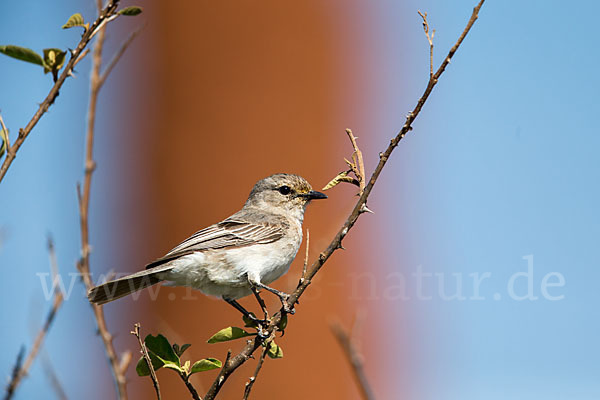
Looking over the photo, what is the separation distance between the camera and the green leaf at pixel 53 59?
2.55 metres

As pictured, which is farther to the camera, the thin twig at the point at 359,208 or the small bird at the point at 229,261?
the small bird at the point at 229,261

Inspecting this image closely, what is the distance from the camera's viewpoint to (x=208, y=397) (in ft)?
7.66

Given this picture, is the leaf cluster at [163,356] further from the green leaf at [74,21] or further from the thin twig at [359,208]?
the green leaf at [74,21]

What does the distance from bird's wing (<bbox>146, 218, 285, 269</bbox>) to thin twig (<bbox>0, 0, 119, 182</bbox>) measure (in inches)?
81.4

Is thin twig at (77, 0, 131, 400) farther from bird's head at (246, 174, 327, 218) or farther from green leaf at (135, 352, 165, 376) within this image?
bird's head at (246, 174, 327, 218)

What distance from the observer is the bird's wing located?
436cm

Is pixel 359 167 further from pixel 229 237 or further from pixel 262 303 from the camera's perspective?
pixel 229 237

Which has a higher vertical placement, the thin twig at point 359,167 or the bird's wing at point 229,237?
the thin twig at point 359,167

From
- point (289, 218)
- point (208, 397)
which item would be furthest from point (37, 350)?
point (289, 218)

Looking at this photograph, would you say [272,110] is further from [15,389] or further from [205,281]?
[15,389]

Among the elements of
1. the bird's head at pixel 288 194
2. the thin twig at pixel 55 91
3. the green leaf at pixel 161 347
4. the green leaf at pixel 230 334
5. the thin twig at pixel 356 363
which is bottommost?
the green leaf at pixel 161 347

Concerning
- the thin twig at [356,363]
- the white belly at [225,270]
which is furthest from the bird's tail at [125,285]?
the thin twig at [356,363]

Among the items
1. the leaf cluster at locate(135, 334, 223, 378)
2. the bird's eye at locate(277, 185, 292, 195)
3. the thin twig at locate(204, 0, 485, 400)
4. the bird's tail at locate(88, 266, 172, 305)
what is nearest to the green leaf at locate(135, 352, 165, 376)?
the leaf cluster at locate(135, 334, 223, 378)

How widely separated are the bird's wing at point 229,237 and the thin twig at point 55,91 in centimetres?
207
